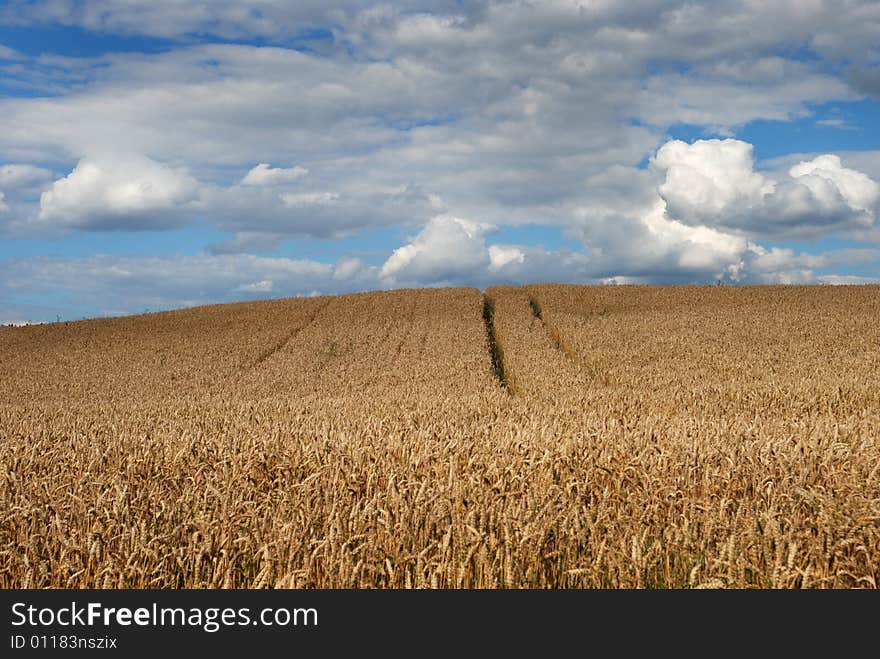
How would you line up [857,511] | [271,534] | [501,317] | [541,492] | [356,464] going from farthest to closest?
[501,317] → [356,464] → [541,492] → [857,511] → [271,534]

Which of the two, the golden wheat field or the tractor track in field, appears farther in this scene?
the tractor track in field

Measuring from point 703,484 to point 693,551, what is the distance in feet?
5.44

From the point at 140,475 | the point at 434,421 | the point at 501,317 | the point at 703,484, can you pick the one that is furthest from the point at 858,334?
the point at 140,475

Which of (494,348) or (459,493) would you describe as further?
(494,348)

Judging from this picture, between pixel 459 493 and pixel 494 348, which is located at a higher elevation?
pixel 494 348

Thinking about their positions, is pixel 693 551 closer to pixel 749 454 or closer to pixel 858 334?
pixel 749 454

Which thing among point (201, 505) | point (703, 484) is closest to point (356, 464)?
point (201, 505)

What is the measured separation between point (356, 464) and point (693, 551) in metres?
3.30

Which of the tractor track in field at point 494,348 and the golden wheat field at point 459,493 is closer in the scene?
Answer: the golden wheat field at point 459,493

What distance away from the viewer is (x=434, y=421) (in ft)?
36.7

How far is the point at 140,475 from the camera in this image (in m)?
7.36

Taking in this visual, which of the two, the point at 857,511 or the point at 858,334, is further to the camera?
the point at 858,334

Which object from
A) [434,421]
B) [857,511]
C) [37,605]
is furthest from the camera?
[434,421]

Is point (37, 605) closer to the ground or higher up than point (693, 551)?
higher up
